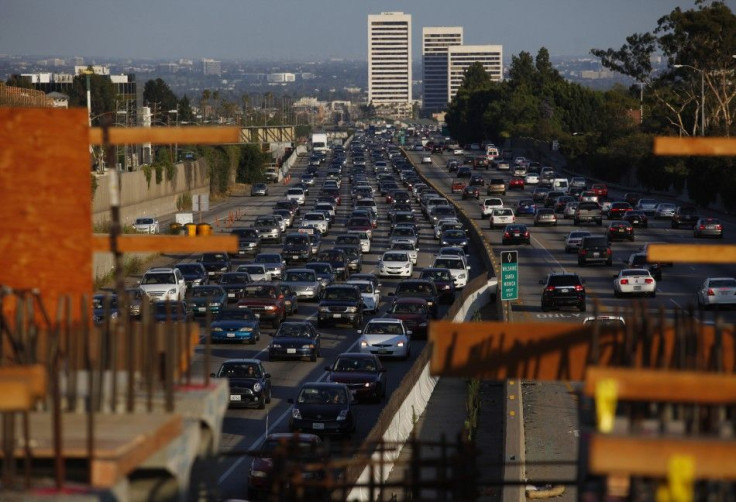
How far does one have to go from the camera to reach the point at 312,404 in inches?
1315

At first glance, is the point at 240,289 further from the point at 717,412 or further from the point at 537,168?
the point at 537,168

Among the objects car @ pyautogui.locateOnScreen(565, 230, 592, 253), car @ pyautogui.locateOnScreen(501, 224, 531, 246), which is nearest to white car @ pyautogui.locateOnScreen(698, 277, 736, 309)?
car @ pyautogui.locateOnScreen(565, 230, 592, 253)

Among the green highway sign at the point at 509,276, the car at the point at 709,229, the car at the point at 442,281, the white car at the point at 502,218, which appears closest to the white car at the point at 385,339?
the green highway sign at the point at 509,276

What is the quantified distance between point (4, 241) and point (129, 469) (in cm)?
500

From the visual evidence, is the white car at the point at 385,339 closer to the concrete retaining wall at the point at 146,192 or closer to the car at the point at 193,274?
the car at the point at 193,274

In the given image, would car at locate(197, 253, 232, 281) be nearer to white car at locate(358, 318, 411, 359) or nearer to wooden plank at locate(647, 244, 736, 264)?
white car at locate(358, 318, 411, 359)

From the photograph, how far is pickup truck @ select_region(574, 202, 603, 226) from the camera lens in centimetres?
8750

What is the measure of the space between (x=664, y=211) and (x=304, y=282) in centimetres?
3798

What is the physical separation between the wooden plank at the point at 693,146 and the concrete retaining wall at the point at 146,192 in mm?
60568

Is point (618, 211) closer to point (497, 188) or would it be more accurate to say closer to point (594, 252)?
point (497, 188)

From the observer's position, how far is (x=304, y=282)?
190ft

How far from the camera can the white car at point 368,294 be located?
5397 cm

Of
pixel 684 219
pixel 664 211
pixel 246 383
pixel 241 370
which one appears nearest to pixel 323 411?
pixel 246 383

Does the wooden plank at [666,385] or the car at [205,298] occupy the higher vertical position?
the wooden plank at [666,385]
